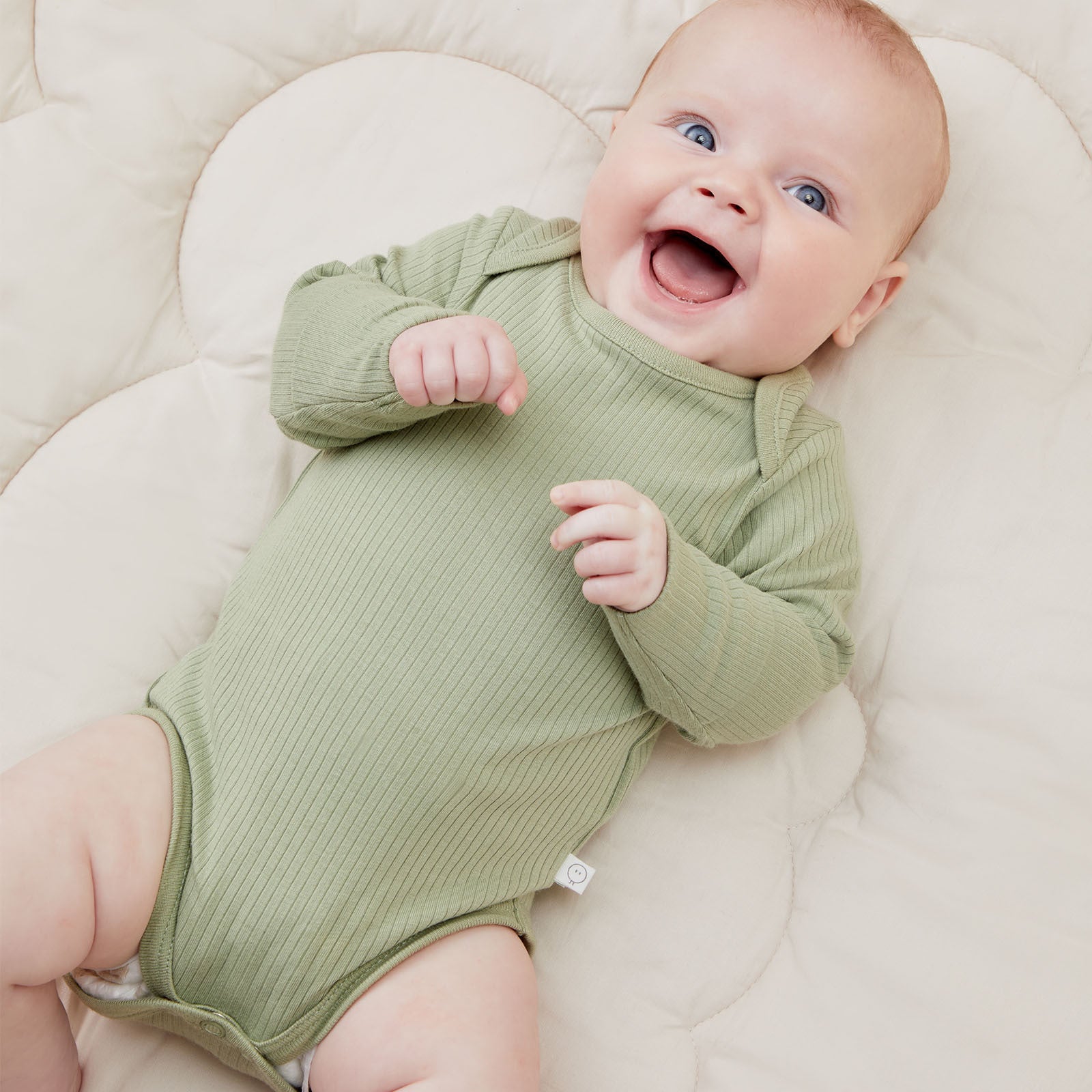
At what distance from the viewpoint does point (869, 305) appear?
1270mm

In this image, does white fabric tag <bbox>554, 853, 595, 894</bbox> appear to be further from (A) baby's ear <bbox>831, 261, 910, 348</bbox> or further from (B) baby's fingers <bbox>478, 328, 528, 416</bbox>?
(A) baby's ear <bbox>831, 261, 910, 348</bbox>

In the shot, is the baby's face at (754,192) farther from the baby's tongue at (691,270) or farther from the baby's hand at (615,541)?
the baby's hand at (615,541)

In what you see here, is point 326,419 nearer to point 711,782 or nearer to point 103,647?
point 103,647

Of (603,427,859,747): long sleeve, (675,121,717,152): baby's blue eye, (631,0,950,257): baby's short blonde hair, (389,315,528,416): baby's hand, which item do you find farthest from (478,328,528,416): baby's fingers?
(631,0,950,257): baby's short blonde hair

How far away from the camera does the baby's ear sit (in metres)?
1.26

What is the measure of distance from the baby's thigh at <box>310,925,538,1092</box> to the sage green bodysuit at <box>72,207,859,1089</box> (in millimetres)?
23

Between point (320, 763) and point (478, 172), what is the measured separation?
28.6 inches

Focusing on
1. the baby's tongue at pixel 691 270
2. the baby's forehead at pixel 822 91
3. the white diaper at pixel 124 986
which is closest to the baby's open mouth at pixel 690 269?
the baby's tongue at pixel 691 270

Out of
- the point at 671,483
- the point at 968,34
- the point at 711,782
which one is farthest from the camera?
the point at 968,34

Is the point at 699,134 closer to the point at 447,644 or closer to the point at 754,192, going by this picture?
the point at 754,192

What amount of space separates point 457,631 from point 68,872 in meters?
0.39

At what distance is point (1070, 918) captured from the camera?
1171 mm

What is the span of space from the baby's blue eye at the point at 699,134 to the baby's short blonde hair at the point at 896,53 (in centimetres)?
12

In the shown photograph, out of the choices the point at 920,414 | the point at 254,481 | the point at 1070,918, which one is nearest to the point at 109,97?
the point at 254,481
